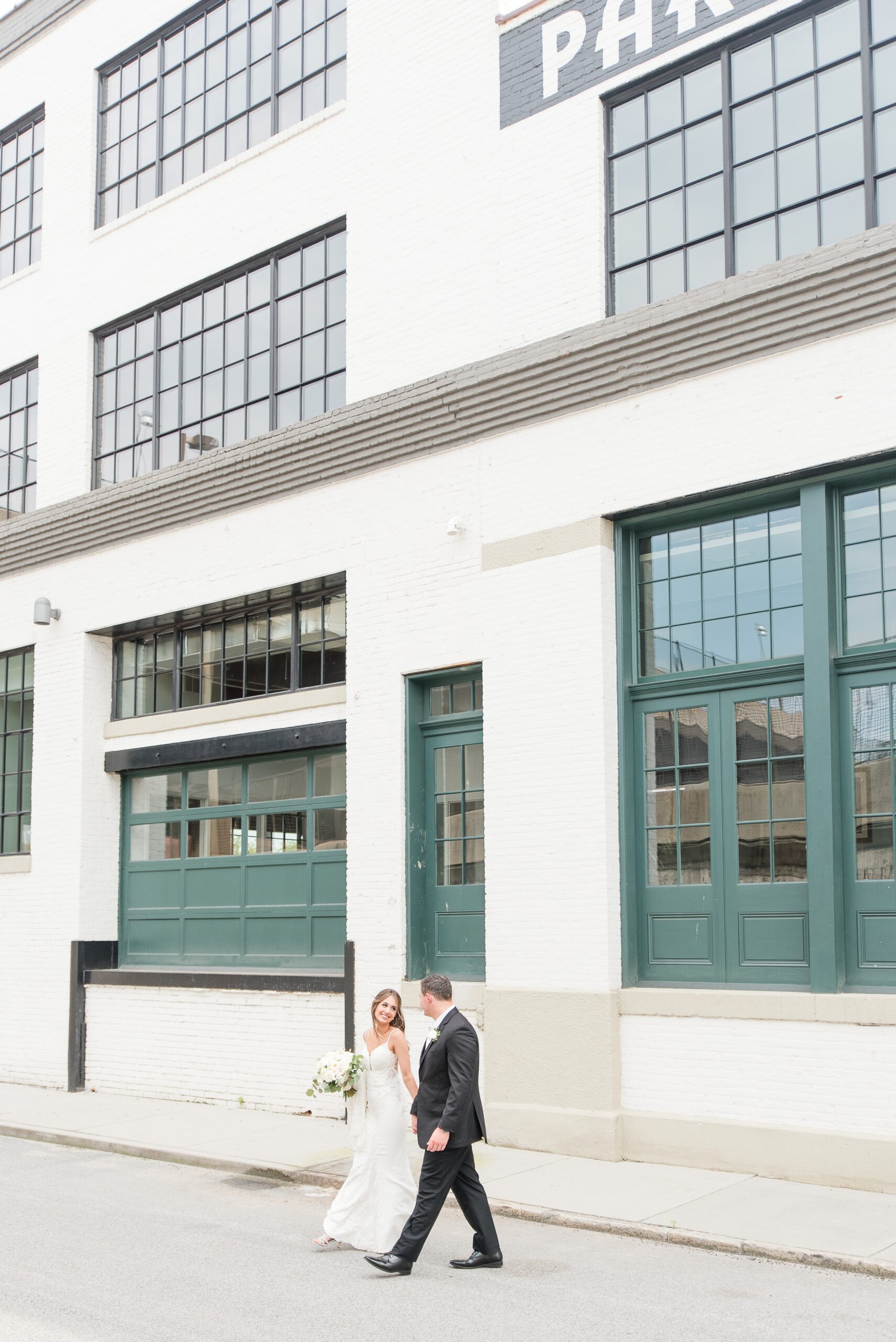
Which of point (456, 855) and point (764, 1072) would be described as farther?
point (456, 855)

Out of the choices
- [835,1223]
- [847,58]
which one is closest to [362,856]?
[835,1223]

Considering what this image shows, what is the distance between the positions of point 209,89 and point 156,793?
820 cm

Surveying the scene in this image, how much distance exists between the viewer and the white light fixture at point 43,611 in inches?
634

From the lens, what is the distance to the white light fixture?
16.1 m

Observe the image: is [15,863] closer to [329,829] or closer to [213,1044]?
[213,1044]

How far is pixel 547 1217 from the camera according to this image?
28.7 ft

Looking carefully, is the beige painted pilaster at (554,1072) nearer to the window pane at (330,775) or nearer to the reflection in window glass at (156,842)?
the window pane at (330,775)

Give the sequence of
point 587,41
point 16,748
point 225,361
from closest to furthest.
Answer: point 587,41
point 225,361
point 16,748

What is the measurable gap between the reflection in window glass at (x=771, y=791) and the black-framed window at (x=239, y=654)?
184 inches

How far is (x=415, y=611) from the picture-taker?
12.5 metres

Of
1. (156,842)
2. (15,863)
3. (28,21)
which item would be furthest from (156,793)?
(28,21)

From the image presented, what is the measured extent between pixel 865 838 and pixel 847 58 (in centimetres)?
592

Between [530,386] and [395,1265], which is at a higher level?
[530,386]

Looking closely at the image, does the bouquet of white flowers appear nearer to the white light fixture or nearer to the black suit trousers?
the black suit trousers
